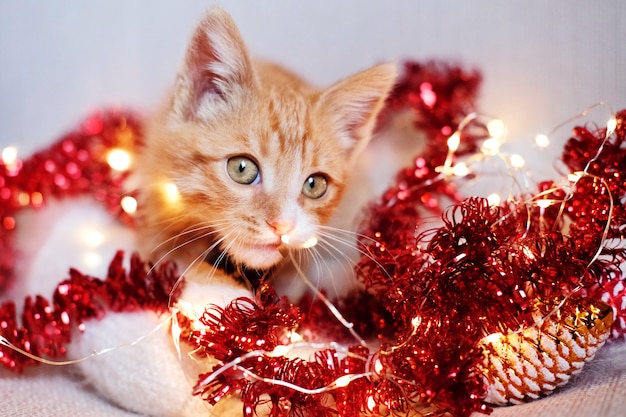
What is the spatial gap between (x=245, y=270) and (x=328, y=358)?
0.24 m

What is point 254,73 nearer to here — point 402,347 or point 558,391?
point 402,347

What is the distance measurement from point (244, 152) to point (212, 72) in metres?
0.15

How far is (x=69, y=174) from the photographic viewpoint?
4.19 ft

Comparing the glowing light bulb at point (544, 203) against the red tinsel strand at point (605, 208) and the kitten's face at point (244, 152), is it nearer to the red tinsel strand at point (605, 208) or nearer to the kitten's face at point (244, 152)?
→ the red tinsel strand at point (605, 208)

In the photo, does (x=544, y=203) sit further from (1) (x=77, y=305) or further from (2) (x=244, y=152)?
(1) (x=77, y=305)

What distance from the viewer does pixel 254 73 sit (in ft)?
2.99

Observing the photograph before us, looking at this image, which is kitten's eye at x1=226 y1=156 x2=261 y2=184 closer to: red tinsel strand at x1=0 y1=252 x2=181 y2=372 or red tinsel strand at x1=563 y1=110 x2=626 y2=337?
red tinsel strand at x1=0 y1=252 x2=181 y2=372

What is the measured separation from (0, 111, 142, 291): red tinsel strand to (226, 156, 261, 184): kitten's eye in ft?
1.38

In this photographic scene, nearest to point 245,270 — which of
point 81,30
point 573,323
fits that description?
point 573,323

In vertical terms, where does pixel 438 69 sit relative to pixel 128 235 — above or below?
above

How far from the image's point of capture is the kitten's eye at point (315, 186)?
0.91m

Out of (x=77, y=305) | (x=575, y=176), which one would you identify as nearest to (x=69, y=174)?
(x=77, y=305)

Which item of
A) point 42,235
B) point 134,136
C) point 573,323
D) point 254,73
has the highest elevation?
point 254,73

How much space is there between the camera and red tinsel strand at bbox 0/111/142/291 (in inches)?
48.1
